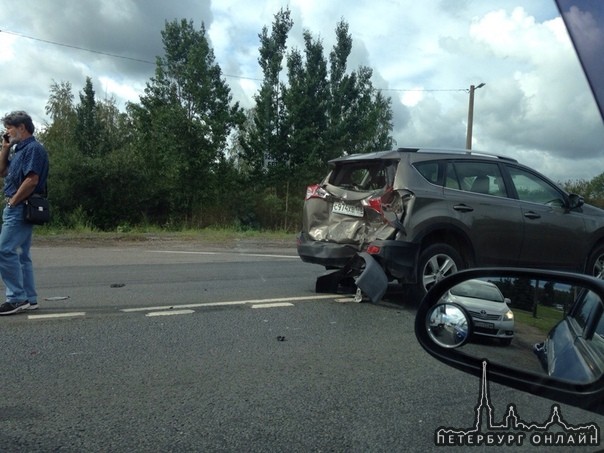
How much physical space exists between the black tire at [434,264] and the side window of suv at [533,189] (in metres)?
1.21

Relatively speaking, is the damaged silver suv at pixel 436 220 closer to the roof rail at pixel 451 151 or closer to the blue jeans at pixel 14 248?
the roof rail at pixel 451 151

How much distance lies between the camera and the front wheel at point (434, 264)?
20.0 ft

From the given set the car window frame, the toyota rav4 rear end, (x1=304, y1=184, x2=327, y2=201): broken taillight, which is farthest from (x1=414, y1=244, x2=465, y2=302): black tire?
(x1=304, y1=184, x2=327, y2=201): broken taillight

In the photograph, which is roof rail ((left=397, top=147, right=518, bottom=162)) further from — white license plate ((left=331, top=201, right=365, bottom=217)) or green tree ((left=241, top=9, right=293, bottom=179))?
green tree ((left=241, top=9, right=293, bottom=179))

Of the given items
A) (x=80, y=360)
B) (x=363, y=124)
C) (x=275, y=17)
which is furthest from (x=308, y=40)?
(x=80, y=360)

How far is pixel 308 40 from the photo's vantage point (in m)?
31.1

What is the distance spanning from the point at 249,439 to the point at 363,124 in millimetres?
29552

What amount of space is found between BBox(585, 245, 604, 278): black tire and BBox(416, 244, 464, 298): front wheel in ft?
5.96

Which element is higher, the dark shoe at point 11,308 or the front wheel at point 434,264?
the front wheel at point 434,264

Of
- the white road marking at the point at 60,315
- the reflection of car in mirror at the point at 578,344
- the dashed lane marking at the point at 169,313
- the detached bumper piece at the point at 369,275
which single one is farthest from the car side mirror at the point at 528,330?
the white road marking at the point at 60,315

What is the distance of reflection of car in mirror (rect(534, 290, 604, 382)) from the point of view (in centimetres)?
161

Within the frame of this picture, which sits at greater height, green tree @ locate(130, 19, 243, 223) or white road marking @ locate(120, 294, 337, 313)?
green tree @ locate(130, 19, 243, 223)

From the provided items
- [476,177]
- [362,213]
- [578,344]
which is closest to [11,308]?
[362,213]

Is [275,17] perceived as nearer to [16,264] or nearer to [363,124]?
[363,124]
